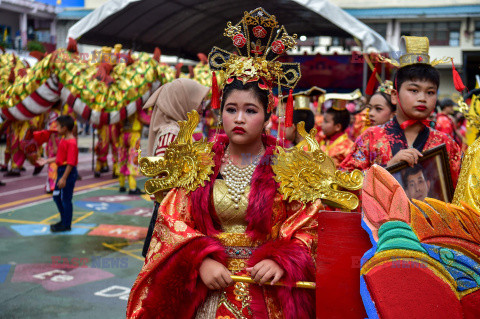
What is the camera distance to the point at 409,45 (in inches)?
115

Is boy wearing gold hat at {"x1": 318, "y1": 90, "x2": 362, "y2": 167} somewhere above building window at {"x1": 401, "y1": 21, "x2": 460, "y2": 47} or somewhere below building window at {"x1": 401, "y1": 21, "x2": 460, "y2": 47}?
below

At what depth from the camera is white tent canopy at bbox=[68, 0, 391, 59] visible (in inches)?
321

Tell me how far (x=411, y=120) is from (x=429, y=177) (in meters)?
0.65

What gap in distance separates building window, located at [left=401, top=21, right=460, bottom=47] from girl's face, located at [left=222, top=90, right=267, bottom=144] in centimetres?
2624

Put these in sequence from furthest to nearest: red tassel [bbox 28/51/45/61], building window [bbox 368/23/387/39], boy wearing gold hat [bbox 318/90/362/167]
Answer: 1. building window [bbox 368/23/387/39]
2. red tassel [bbox 28/51/45/61]
3. boy wearing gold hat [bbox 318/90/362/167]

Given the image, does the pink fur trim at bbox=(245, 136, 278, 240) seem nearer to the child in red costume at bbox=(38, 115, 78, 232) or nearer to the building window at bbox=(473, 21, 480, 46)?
the child in red costume at bbox=(38, 115, 78, 232)

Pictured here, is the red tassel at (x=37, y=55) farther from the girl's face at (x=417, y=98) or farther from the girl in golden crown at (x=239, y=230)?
the girl's face at (x=417, y=98)

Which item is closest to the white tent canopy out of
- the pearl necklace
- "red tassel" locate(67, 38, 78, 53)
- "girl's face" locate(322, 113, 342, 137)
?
"red tassel" locate(67, 38, 78, 53)

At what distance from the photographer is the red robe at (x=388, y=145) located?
9.49 ft

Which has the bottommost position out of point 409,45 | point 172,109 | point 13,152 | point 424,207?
point 13,152

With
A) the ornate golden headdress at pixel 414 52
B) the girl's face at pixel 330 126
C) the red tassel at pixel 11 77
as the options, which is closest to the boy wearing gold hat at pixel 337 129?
the girl's face at pixel 330 126

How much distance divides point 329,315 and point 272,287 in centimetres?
55

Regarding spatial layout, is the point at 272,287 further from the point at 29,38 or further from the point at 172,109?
the point at 29,38

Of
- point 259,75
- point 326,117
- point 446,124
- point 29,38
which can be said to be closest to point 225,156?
point 259,75
